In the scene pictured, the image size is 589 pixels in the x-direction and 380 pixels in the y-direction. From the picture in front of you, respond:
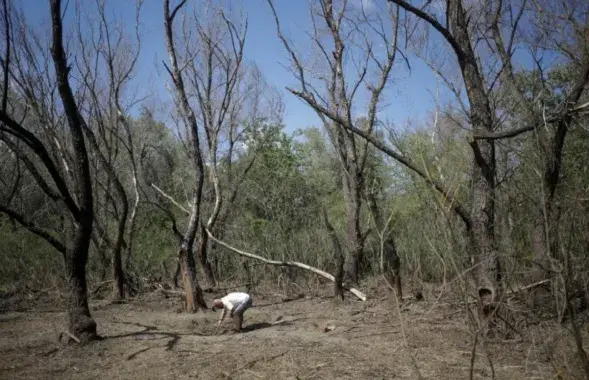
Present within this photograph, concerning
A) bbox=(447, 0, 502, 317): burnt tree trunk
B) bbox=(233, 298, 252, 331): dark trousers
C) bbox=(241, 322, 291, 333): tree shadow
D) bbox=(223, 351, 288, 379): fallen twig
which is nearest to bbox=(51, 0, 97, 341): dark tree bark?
bbox=(233, 298, 252, 331): dark trousers

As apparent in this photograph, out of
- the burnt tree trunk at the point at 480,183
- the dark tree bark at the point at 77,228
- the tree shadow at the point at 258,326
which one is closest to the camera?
the burnt tree trunk at the point at 480,183

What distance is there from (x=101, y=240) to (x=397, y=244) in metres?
7.83

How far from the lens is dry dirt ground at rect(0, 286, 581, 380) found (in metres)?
4.59

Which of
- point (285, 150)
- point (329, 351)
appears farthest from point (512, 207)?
point (285, 150)

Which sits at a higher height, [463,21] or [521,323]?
[463,21]

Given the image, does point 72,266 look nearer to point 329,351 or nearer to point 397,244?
point 329,351

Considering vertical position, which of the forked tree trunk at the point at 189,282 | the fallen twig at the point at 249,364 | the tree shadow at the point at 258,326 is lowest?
the fallen twig at the point at 249,364

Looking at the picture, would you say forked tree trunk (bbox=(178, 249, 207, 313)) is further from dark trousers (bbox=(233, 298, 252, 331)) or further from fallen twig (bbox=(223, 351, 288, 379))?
fallen twig (bbox=(223, 351, 288, 379))

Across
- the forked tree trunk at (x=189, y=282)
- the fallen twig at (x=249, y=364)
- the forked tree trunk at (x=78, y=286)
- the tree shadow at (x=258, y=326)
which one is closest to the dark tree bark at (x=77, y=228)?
the forked tree trunk at (x=78, y=286)

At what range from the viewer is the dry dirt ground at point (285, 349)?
15.1 ft

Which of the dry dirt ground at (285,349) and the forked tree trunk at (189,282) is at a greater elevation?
the forked tree trunk at (189,282)

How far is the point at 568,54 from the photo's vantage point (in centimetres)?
800

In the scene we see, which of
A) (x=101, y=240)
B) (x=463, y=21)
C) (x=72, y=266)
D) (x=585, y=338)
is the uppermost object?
(x=463, y=21)

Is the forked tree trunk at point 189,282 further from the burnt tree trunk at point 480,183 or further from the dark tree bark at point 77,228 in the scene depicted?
the burnt tree trunk at point 480,183
